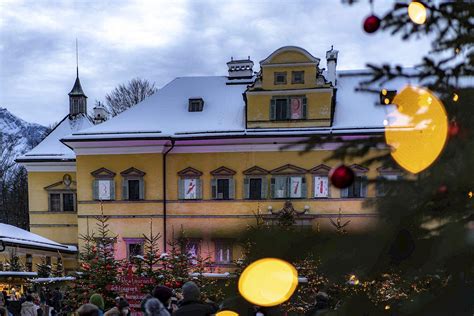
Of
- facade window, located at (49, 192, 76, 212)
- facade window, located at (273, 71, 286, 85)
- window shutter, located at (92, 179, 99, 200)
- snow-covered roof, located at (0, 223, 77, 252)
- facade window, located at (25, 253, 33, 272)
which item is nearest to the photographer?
snow-covered roof, located at (0, 223, 77, 252)

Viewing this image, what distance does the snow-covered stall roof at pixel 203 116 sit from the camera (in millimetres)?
21609

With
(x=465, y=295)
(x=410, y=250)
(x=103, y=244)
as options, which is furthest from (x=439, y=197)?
(x=103, y=244)

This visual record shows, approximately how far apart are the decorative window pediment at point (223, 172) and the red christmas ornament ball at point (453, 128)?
20.1 meters

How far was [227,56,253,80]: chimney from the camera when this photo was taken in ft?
83.9

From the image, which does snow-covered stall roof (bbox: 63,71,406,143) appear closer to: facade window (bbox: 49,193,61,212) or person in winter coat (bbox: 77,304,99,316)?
facade window (bbox: 49,193,61,212)

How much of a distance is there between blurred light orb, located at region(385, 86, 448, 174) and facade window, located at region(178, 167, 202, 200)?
66.9ft

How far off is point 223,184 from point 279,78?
16.9 ft

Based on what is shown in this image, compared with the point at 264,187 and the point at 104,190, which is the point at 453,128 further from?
the point at 104,190

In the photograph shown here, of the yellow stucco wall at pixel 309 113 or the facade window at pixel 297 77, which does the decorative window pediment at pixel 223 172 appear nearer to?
the yellow stucco wall at pixel 309 113

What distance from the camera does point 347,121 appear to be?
21.6 meters

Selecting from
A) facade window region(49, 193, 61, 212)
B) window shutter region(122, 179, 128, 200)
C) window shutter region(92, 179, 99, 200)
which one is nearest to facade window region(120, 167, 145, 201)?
window shutter region(122, 179, 128, 200)

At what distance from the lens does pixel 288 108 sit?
22.0 metres

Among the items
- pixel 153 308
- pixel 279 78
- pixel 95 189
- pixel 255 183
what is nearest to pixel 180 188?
pixel 255 183

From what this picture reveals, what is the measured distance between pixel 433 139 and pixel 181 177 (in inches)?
819
